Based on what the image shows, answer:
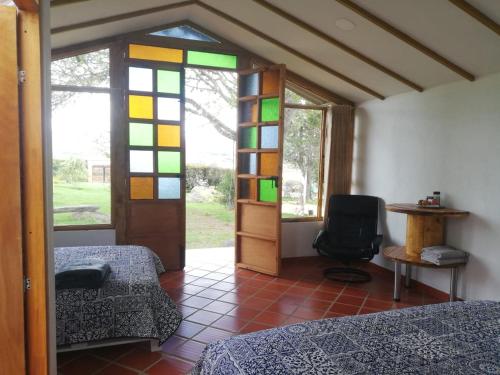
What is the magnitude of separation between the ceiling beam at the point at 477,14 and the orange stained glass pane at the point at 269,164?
7.38ft

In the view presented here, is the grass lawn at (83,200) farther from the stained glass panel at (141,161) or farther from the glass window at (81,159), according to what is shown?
the stained glass panel at (141,161)

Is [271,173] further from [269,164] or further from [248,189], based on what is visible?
[248,189]

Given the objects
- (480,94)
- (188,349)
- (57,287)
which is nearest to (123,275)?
(57,287)

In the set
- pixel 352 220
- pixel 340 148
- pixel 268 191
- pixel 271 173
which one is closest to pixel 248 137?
pixel 271 173

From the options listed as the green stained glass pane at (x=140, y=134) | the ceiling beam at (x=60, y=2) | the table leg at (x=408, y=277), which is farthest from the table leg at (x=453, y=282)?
the ceiling beam at (x=60, y=2)

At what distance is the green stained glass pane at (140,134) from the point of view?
168 inches

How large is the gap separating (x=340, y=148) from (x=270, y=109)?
3.97 ft

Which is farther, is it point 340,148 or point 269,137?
point 340,148

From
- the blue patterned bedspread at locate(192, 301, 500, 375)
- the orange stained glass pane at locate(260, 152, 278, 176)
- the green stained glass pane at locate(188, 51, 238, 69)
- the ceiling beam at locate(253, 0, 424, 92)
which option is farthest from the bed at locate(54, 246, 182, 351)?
the green stained glass pane at locate(188, 51, 238, 69)

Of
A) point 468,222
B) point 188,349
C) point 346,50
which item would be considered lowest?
point 188,349

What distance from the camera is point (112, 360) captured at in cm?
242

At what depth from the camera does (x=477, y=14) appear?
2.48 meters

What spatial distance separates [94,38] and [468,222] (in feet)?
14.0

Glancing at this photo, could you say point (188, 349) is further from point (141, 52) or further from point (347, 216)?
point (141, 52)
